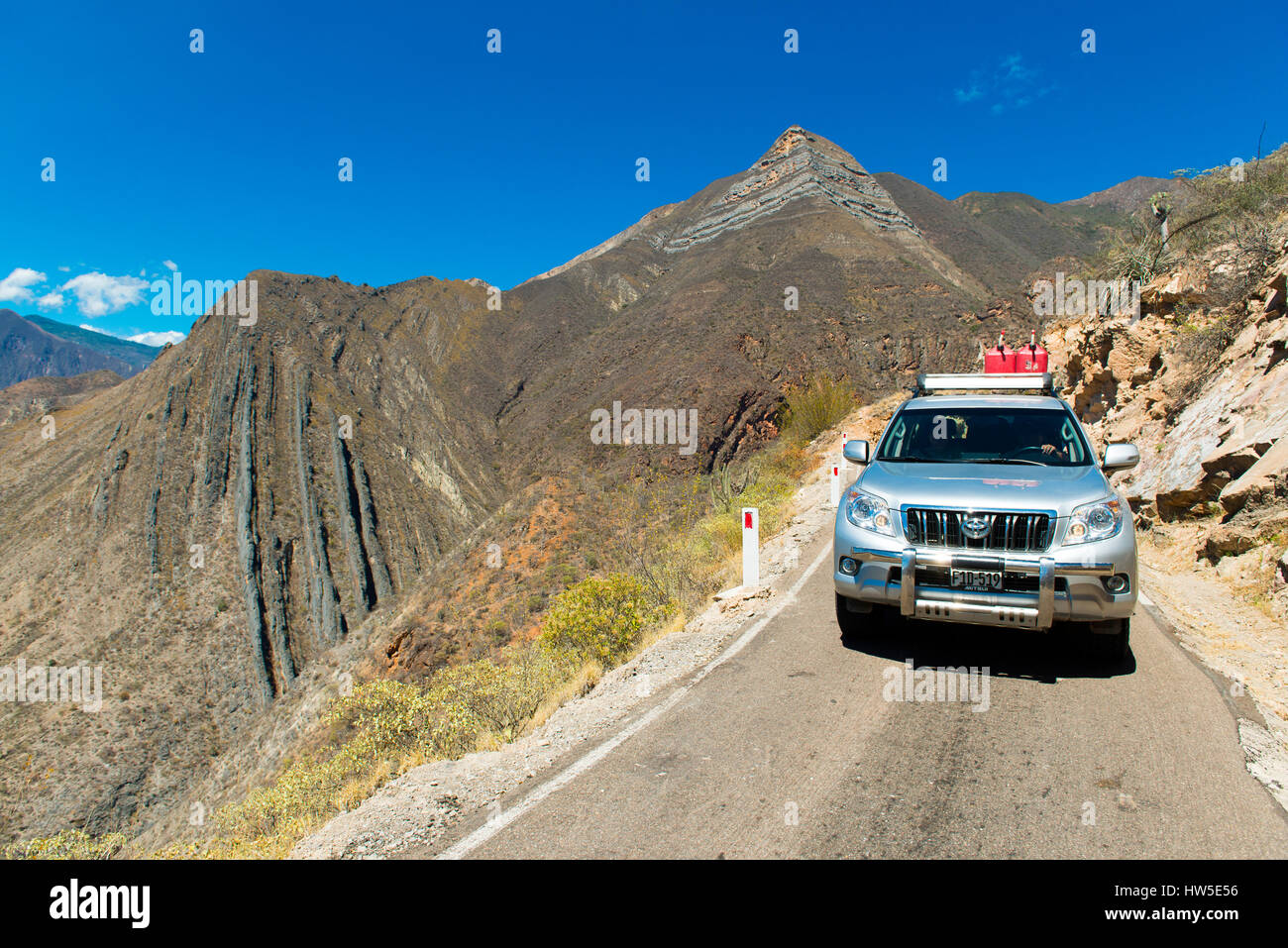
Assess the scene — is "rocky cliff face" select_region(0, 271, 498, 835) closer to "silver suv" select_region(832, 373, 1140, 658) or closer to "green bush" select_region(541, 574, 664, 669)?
"green bush" select_region(541, 574, 664, 669)

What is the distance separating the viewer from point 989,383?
261 inches

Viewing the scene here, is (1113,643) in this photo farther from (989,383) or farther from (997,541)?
(989,383)

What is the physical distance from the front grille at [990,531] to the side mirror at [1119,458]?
1.24 meters

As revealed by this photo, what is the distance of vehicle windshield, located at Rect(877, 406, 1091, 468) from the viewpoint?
5090 millimetres

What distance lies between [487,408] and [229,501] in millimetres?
27578

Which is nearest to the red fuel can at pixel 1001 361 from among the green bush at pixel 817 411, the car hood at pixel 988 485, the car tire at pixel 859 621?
the car hood at pixel 988 485

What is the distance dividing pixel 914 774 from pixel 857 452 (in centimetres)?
280

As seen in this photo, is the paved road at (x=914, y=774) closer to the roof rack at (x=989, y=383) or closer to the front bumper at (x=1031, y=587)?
the front bumper at (x=1031, y=587)

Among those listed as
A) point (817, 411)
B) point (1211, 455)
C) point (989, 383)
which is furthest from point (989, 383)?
point (817, 411)

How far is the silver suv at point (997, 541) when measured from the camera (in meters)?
3.98

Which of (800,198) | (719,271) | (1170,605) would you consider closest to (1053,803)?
(1170,605)

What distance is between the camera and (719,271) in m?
58.1

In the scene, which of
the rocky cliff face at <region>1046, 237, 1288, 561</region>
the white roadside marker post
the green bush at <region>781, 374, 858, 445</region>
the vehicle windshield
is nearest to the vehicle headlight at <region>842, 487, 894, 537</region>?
the vehicle windshield

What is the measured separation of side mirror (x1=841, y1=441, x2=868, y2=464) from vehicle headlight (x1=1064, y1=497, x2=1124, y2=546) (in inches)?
65.0
